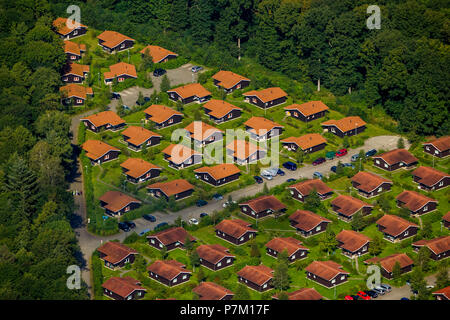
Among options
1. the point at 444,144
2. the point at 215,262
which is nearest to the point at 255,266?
the point at 215,262

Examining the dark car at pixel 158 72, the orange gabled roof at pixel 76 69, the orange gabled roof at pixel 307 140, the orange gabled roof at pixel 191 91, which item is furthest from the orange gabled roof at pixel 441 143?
the orange gabled roof at pixel 76 69

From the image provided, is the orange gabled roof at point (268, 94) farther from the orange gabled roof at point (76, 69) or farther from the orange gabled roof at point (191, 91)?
the orange gabled roof at point (76, 69)

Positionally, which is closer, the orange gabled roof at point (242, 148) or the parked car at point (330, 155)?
the orange gabled roof at point (242, 148)

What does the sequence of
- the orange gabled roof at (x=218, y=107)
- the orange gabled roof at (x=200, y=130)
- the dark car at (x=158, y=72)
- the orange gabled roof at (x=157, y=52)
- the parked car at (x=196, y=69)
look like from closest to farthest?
the orange gabled roof at (x=200, y=130) → the orange gabled roof at (x=218, y=107) → the dark car at (x=158, y=72) → the parked car at (x=196, y=69) → the orange gabled roof at (x=157, y=52)

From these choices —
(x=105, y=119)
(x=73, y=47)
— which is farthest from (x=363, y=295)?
(x=73, y=47)

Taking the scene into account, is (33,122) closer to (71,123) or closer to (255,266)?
(71,123)

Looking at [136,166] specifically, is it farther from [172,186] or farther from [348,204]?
[348,204]
